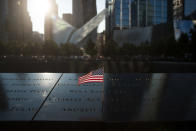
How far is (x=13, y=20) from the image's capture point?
170 metres

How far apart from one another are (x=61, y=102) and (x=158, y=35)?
106000 millimetres

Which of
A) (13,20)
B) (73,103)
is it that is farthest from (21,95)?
(13,20)

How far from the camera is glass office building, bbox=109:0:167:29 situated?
11819 cm

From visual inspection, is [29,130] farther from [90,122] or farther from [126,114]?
[126,114]

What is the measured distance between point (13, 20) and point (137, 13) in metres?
101

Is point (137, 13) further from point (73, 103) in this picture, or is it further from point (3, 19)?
point (73, 103)

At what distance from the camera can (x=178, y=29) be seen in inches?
4227

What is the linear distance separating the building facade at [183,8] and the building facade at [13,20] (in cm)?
10490

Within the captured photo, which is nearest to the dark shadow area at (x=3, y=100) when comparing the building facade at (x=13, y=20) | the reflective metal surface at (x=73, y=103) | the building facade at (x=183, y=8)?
the reflective metal surface at (x=73, y=103)

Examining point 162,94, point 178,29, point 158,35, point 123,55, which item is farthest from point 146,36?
point 162,94

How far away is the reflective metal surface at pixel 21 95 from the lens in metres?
5.57

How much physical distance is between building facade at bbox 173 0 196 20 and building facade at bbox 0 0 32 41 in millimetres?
104903

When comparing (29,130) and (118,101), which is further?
(118,101)

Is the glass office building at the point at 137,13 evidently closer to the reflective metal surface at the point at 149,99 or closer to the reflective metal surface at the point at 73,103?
the reflective metal surface at the point at 149,99
